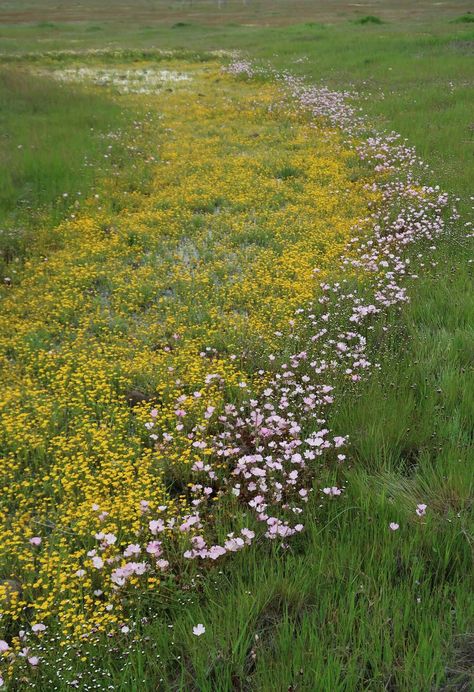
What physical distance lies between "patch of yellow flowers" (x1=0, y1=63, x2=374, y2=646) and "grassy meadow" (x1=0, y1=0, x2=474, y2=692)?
0.03 m

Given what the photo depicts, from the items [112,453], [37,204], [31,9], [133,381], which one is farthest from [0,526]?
[31,9]

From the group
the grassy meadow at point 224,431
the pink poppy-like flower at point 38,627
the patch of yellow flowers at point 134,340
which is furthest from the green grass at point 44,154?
the pink poppy-like flower at point 38,627

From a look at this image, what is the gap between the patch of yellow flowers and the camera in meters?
3.70

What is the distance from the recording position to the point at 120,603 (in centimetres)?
322

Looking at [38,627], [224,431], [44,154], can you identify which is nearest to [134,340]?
[224,431]

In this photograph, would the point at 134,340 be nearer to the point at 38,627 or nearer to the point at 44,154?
the point at 38,627

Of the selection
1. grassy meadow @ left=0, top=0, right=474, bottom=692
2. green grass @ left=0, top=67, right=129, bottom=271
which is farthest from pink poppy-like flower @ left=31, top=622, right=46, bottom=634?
green grass @ left=0, top=67, right=129, bottom=271

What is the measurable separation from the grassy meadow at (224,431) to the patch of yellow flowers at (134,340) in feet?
0.11

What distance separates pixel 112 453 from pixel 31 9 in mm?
107957

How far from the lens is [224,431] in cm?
475

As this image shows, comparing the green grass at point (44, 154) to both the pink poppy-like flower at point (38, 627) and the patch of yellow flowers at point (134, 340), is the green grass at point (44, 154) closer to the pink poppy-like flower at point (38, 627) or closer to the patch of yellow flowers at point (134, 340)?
the patch of yellow flowers at point (134, 340)

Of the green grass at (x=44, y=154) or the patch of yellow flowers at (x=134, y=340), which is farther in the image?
the green grass at (x=44, y=154)

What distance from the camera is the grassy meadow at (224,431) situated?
286 centimetres

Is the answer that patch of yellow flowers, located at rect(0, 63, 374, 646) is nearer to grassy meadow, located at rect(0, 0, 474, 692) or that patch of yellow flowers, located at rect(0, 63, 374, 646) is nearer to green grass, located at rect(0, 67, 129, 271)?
grassy meadow, located at rect(0, 0, 474, 692)
